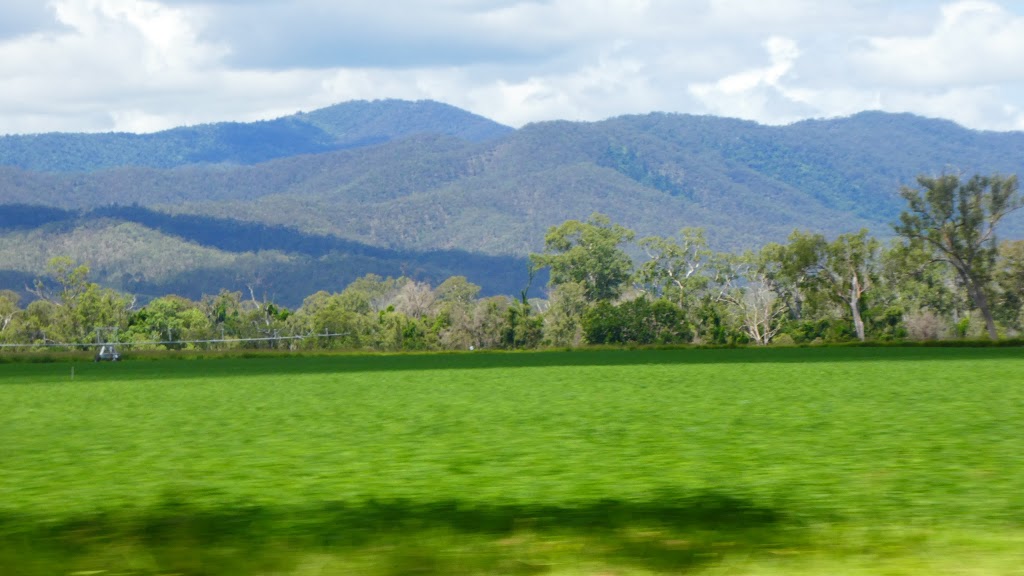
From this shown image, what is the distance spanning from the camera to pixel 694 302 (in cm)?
10919

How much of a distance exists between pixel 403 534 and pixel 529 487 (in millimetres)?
2502

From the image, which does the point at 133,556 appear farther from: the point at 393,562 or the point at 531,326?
the point at 531,326

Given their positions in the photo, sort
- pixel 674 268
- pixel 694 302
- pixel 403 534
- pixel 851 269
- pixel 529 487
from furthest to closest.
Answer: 1. pixel 674 268
2. pixel 694 302
3. pixel 851 269
4. pixel 529 487
5. pixel 403 534

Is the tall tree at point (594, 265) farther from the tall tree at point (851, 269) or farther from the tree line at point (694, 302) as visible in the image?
the tall tree at point (851, 269)

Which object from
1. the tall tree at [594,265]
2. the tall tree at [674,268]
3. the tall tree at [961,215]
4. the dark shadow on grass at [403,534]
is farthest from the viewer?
the tall tree at [594,265]

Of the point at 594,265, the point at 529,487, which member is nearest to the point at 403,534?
the point at 529,487

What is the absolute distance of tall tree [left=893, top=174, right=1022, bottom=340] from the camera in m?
79.1

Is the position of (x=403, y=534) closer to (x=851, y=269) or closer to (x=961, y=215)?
(x=961, y=215)

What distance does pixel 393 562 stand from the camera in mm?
8531

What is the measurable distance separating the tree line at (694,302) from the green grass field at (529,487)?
58.1m

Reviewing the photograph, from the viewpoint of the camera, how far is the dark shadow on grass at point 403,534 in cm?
853

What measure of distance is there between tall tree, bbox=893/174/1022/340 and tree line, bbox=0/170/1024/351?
3.7 inches

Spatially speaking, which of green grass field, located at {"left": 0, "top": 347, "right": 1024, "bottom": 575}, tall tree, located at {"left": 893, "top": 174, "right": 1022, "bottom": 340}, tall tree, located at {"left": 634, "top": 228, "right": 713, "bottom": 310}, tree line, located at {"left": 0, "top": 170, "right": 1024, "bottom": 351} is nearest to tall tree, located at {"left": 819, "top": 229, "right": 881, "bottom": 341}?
tree line, located at {"left": 0, "top": 170, "right": 1024, "bottom": 351}

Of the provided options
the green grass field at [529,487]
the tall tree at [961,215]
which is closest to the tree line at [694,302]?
the tall tree at [961,215]
